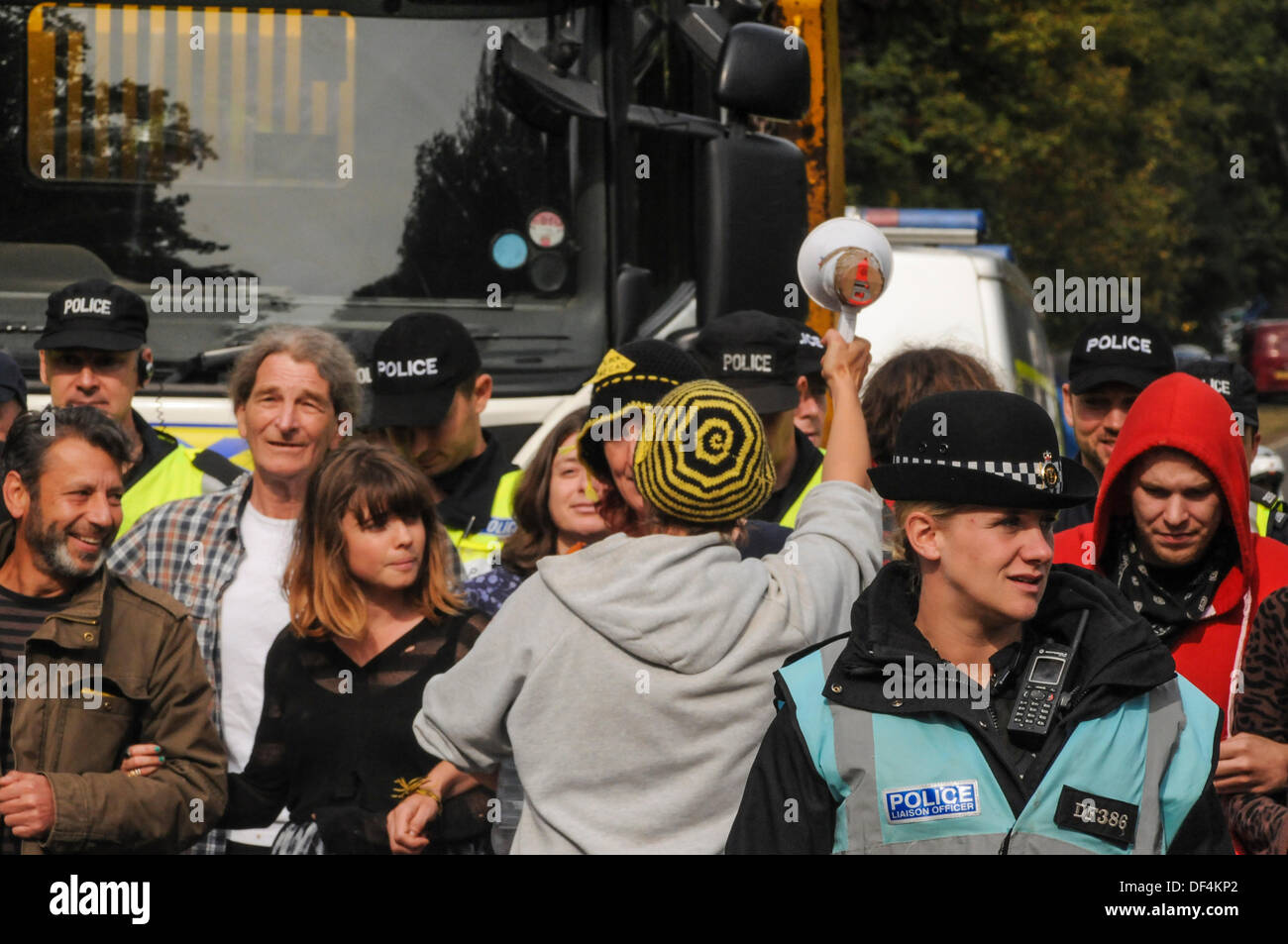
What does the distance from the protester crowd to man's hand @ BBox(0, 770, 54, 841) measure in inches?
0.4

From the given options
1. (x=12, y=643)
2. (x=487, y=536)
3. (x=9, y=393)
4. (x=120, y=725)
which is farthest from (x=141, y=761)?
(x=9, y=393)

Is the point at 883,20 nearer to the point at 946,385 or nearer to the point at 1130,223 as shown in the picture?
the point at 1130,223

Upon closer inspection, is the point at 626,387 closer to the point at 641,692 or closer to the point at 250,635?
the point at 641,692

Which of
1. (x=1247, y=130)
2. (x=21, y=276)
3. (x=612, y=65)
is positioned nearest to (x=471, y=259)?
(x=612, y=65)

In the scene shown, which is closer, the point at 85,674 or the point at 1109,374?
the point at 85,674

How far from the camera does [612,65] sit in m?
5.89

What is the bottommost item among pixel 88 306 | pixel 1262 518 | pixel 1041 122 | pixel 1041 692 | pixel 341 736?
pixel 341 736

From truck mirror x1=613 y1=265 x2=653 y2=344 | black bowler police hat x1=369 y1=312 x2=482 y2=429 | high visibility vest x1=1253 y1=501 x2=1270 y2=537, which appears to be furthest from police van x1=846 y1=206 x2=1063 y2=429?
black bowler police hat x1=369 y1=312 x2=482 y2=429

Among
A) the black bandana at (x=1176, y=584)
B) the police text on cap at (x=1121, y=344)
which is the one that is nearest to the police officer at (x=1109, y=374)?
the police text on cap at (x=1121, y=344)

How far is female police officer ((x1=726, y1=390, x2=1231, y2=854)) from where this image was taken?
9.89 ft

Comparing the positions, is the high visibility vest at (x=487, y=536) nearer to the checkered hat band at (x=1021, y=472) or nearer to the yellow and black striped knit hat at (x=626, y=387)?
the yellow and black striped knit hat at (x=626, y=387)

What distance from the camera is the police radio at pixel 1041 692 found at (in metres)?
3.03

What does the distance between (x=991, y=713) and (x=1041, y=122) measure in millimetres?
25888

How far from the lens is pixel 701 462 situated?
3502 mm
